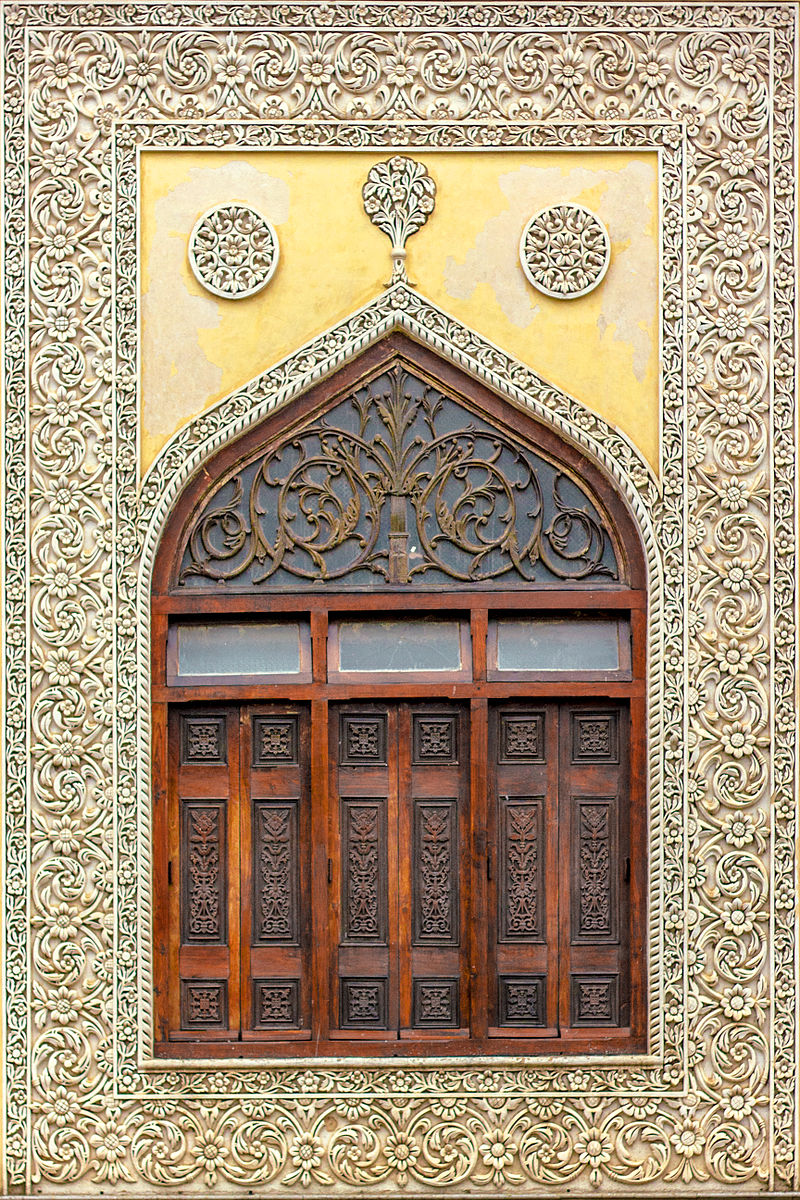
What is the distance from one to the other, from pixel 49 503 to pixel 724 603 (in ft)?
8.16

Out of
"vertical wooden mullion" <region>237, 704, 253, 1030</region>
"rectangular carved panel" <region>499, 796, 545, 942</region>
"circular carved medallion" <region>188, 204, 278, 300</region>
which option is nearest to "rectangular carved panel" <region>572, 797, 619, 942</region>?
"rectangular carved panel" <region>499, 796, 545, 942</region>

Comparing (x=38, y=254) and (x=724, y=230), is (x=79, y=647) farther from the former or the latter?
(x=724, y=230)

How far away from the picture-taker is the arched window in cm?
435

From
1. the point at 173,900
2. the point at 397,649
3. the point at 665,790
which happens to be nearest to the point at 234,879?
the point at 173,900

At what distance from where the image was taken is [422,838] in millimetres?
4379

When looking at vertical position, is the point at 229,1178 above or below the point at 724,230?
below

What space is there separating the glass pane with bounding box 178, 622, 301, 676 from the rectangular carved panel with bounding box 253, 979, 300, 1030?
114cm

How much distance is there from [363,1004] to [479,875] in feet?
2.10

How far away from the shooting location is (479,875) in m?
4.33

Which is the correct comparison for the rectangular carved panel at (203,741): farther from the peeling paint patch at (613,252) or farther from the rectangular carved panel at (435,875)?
the peeling paint patch at (613,252)

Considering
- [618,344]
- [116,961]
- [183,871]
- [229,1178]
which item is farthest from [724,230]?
[229,1178]

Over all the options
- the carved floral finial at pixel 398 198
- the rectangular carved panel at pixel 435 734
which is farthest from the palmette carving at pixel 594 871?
the carved floral finial at pixel 398 198

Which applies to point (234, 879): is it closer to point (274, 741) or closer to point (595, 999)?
point (274, 741)

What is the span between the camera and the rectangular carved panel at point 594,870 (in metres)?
4.38
